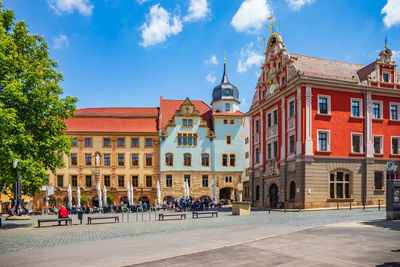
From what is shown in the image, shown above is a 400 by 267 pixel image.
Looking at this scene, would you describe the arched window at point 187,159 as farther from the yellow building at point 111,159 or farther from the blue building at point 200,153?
the yellow building at point 111,159

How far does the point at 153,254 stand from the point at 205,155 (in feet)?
149

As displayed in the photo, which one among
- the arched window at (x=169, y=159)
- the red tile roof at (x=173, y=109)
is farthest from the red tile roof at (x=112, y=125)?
the arched window at (x=169, y=159)

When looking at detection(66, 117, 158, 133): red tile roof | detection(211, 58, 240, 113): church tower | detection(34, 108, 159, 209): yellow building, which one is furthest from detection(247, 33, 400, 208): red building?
detection(66, 117, 158, 133): red tile roof

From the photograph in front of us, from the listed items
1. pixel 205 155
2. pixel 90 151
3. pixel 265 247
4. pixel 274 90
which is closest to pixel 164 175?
pixel 205 155

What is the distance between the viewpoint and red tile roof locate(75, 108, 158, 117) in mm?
57656

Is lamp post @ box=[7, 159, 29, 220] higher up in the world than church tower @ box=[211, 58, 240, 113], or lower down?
lower down

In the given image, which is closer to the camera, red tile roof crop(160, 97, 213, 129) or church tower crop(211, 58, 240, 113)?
church tower crop(211, 58, 240, 113)

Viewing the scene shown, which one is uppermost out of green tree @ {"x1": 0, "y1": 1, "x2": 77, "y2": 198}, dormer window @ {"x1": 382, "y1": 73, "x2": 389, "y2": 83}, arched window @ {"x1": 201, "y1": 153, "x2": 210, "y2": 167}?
dormer window @ {"x1": 382, "y1": 73, "x2": 389, "y2": 83}

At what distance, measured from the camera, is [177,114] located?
187 ft

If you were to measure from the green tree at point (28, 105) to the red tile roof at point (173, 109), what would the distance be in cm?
3392

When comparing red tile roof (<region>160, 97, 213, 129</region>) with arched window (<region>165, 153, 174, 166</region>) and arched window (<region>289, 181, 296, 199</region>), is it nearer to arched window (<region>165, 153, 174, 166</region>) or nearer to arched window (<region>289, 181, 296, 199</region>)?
arched window (<region>165, 153, 174, 166</region>)

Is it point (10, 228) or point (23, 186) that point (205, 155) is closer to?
point (23, 186)

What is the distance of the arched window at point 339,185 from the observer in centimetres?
3575

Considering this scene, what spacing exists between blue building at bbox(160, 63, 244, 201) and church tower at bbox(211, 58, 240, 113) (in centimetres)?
116
